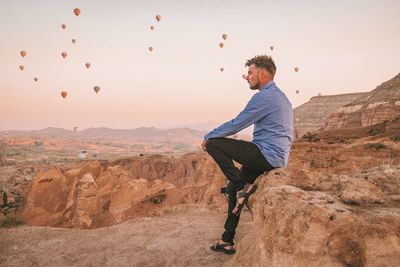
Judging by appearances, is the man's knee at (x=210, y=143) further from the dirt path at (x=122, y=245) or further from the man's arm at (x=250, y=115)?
the dirt path at (x=122, y=245)

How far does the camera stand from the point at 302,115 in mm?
82812

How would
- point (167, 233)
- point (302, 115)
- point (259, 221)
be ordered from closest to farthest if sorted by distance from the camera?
point (259, 221), point (167, 233), point (302, 115)

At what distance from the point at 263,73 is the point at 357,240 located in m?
2.21

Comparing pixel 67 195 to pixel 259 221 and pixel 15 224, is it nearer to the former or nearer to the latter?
pixel 15 224

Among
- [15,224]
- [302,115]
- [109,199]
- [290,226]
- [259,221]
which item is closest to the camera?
[290,226]

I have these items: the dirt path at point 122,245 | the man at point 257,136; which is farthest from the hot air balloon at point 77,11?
the man at point 257,136

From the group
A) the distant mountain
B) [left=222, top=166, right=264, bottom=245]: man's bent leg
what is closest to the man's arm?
[left=222, top=166, right=264, bottom=245]: man's bent leg

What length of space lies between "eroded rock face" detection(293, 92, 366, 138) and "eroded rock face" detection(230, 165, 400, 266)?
7455 cm

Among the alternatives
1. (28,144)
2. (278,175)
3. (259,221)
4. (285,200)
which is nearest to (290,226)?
(285,200)

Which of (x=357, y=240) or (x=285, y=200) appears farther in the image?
(x=285, y=200)

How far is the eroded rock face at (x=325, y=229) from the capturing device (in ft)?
7.74

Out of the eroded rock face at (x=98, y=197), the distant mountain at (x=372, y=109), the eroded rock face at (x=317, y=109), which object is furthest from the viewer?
the eroded rock face at (x=317, y=109)

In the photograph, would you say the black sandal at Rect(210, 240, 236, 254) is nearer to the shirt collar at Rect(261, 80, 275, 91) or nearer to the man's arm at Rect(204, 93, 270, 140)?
the man's arm at Rect(204, 93, 270, 140)

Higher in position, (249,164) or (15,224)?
(249,164)
